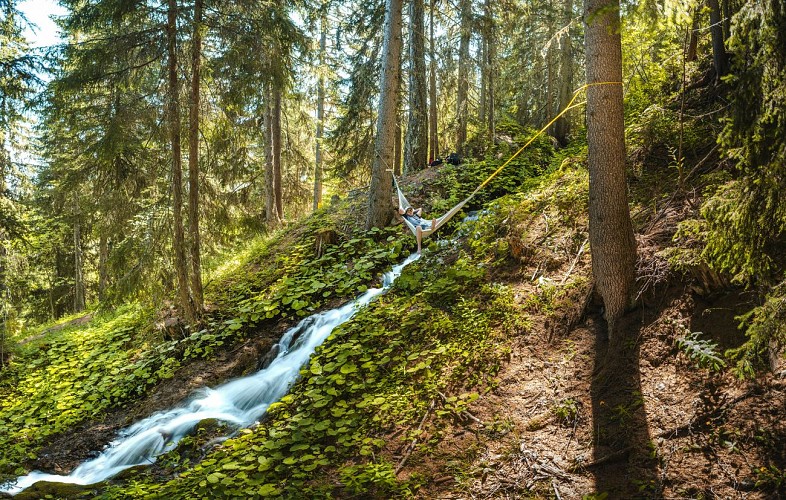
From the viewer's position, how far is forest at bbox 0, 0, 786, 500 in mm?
2945

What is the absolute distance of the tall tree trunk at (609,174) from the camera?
157 inches

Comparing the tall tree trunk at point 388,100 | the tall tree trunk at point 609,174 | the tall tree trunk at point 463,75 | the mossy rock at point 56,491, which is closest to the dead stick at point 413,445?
the tall tree trunk at point 609,174

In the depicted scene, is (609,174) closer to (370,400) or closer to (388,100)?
(370,400)

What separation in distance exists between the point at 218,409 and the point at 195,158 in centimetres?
396

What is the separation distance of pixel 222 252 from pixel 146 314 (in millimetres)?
2168

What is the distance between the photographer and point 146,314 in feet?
31.0

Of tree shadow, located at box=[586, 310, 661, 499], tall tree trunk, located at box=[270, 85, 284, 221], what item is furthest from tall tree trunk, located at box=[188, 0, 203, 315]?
tree shadow, located at box=[586, 310, 661, 499]

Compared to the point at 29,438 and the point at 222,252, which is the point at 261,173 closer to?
the point at 222,252

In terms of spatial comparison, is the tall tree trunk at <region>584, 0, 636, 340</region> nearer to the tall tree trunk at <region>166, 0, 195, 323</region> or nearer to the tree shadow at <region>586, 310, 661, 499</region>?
the tree shadow at <region>586, 310, 661, 499</region>

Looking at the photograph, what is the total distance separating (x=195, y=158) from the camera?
757 cm

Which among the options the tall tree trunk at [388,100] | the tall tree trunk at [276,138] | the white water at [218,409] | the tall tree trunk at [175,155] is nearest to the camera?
the white water at [218,409]

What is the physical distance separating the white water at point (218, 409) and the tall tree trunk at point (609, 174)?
10.7 ft

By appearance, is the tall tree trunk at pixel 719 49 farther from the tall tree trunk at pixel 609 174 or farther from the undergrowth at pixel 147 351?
the undergrowth at pixel 147 351

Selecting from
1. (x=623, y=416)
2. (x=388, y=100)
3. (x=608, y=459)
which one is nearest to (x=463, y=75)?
(x=388, y=100)
